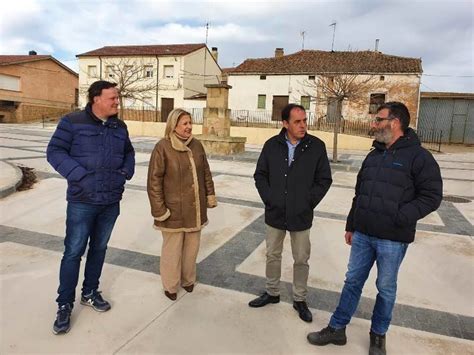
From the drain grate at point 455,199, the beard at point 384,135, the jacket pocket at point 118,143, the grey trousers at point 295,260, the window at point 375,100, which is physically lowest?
the drain grate at point 455,199

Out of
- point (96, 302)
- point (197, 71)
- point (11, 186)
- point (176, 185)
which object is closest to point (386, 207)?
point (176, 185)

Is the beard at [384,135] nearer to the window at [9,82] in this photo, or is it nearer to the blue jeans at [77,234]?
the blue jeans at [77,234]

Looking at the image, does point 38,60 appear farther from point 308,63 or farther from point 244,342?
point 244,342

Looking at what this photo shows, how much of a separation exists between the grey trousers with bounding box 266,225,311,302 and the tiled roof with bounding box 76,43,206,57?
30052 mm

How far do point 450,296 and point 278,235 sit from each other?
182 cm

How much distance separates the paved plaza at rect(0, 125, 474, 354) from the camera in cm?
261

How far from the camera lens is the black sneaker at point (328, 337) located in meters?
2.64

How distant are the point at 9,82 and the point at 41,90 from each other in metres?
3.01

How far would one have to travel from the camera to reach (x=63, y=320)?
267cm

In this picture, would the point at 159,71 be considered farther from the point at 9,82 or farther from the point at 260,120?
the point at 9,82

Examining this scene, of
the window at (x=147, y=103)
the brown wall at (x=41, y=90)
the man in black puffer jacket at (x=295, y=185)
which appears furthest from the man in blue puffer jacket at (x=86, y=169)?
the brown wall at (x=41, y=90)

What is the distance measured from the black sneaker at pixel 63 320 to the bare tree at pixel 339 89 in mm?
12440

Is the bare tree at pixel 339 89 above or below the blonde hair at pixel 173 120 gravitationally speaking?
above

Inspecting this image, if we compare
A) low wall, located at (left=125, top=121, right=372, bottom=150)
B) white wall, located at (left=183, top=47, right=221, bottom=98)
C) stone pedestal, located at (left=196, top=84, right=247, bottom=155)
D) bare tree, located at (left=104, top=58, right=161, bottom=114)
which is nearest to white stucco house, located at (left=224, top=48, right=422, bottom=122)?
low wall, located at (left=125, top=121, right=372, bottom=150)
